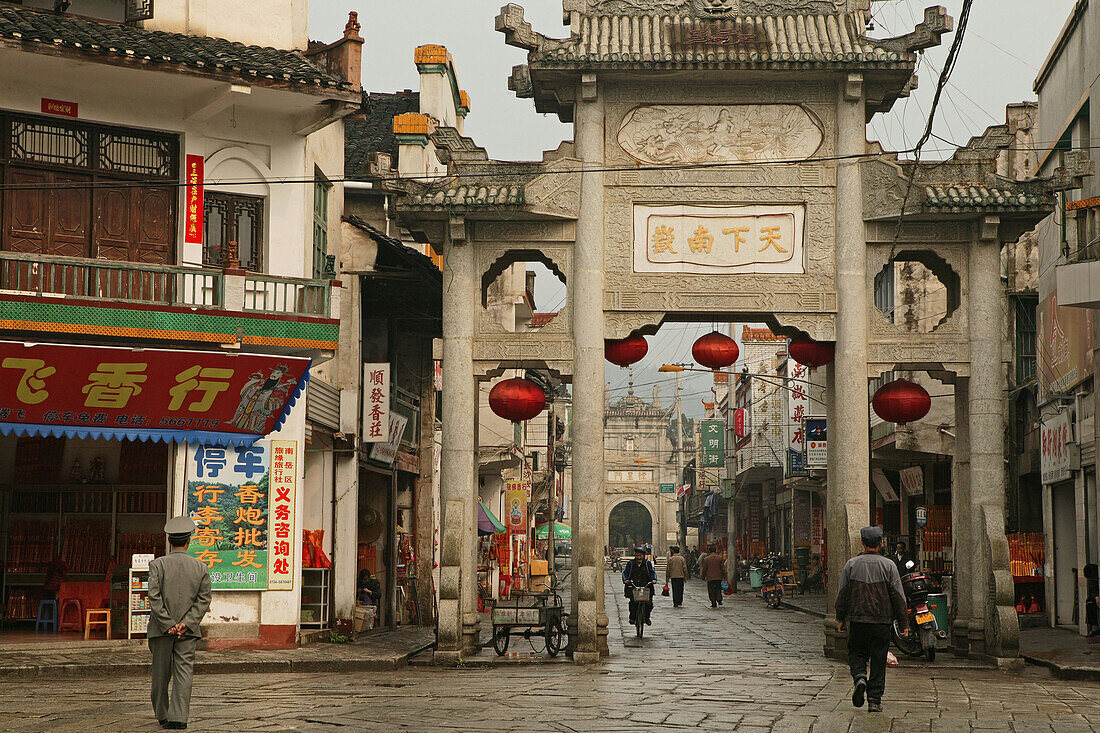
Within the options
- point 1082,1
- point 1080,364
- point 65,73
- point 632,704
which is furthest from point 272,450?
point 1082,1

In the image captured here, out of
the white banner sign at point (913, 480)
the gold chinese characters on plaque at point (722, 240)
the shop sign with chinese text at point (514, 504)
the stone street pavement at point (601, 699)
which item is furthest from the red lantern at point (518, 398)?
the shop sign with chinese text at point (514, 504)

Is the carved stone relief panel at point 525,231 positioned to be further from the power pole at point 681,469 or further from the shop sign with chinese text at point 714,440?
the power pole at point 681,469

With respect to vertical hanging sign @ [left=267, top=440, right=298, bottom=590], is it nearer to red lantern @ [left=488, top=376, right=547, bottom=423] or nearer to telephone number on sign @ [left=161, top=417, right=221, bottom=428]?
telephone number on sign @ [left=161, top=417, right=221, bottom=428]

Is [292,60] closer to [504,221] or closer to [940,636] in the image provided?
[504,221]

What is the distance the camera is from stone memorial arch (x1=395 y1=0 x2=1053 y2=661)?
17.7 metres

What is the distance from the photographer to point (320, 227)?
67.9ft

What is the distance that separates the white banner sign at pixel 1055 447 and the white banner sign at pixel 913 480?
15.9ft

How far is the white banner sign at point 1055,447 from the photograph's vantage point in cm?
2323

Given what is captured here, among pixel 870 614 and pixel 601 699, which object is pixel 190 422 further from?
pixel 870 614

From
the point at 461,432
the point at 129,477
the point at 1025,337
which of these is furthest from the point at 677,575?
the point at 129,477

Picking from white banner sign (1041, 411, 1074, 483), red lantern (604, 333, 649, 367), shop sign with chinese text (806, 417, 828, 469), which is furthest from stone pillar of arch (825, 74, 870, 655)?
shop sign with chinese text (806, 417, 828, 469)

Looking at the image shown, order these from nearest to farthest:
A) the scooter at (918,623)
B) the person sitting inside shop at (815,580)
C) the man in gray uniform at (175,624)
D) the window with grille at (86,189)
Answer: the man in gray uniform at (175,624), the window with grille at (86,189), the scooter at (918,623), the person sitting inside shop at (815,580)

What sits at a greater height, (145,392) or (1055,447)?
(145,392)

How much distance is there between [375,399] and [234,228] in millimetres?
4988
